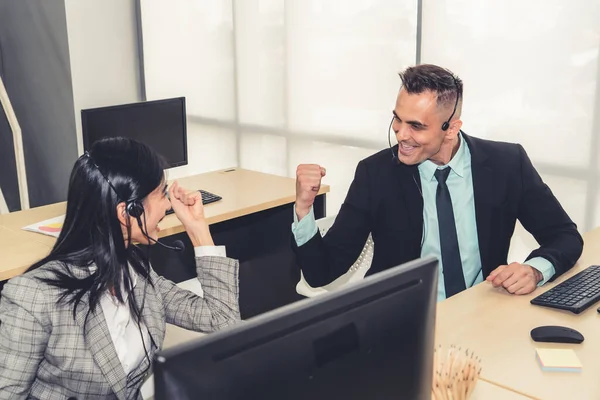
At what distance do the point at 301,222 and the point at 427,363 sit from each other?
99cm

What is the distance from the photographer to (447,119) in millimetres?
2037

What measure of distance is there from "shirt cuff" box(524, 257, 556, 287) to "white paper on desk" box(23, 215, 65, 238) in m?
1.66

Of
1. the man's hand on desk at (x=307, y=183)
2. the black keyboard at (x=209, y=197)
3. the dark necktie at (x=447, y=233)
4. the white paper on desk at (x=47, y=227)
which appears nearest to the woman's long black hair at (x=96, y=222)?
the man's hand on desk at (x=307, y=183)

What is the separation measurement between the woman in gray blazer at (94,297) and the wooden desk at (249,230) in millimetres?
1201

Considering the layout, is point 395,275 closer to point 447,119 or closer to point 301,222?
point 301,222

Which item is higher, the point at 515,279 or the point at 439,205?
the point at 439,205

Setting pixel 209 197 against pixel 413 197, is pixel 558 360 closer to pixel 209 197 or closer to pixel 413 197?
pixel 413 197

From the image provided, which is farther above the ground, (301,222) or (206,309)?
(301,222)

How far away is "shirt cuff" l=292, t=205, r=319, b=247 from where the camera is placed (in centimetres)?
199

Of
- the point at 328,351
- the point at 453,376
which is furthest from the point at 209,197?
the point at 328,351

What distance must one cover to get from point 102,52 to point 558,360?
11.9 feet

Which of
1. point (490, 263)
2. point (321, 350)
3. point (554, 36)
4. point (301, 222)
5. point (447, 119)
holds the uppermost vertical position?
point (554, 36)

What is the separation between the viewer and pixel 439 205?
2096 mm

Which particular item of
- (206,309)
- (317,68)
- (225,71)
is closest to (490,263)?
(206,309)
